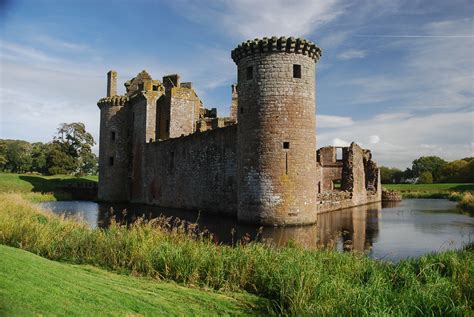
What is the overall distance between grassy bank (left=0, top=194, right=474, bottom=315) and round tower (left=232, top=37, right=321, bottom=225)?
7.56 m

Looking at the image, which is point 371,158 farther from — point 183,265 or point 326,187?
point 183,265

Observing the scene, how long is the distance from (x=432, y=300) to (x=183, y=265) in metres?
4.37

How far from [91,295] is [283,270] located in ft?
11.0

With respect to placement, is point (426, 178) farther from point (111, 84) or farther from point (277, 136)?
point (277, 136)

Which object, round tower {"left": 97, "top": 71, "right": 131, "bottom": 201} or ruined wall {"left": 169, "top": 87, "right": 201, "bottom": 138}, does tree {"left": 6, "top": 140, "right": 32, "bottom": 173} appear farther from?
ruined wall {"left": 169, "top": 87, "right": 201, "bottom": 138}

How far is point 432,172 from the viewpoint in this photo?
84.1 meters

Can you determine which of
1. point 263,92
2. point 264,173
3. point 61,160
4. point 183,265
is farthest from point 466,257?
point 61,160

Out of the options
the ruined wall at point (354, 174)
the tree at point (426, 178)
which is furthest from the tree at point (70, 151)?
the tree at point (426, 178)

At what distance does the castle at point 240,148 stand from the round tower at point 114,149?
0.08m

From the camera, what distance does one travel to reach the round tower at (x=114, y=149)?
1324 inches

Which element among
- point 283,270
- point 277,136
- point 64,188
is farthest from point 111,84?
point 283,270

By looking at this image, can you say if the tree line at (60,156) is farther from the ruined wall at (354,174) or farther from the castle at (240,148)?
the ruined wall at (354,174)

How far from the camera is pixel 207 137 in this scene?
2297cm

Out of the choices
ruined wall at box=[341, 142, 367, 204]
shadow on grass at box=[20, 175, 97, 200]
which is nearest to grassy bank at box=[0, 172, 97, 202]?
shadow on grass at box=[20, 175, 97, 200]
